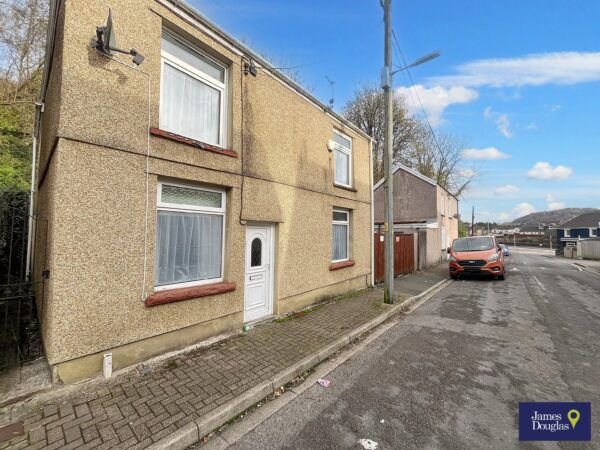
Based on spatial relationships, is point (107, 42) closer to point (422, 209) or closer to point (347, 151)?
point (347, 151)

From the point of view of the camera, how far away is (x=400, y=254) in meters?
13.0

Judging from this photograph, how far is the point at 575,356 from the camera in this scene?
4488mm

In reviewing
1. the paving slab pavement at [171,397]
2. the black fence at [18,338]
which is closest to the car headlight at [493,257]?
the paving slab pavement at [171,397]

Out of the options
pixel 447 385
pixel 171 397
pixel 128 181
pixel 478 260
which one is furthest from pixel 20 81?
pixel 478 260

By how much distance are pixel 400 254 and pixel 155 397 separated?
1177cm

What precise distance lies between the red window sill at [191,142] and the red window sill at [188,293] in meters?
2.26

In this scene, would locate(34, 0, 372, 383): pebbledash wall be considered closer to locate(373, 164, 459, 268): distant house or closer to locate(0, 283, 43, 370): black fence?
locate(0, 283, 43, 370): black fence

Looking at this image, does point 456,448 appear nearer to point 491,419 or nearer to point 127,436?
point 491,419

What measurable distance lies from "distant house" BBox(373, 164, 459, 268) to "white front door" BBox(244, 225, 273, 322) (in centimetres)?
1239

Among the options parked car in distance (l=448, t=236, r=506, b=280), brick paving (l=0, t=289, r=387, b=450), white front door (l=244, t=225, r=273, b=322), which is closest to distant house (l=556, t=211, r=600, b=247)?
parked car in distance (l=448, t=236, r=506, b=280)

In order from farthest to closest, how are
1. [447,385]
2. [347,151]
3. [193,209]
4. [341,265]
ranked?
[347,151] < [341,265] < [193,209] < [447,385]

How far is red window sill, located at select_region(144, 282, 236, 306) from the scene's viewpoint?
3.88 meters

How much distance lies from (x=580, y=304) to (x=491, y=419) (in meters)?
7.98

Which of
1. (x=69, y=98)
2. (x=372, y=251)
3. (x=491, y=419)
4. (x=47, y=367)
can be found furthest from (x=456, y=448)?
(x=372, y=251)
